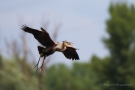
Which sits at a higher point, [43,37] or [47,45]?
[43,37]

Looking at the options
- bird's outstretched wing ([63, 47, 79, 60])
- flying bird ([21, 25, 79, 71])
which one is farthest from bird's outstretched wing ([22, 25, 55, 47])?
bird's outstretched wing ([63, 47, 79, 60])

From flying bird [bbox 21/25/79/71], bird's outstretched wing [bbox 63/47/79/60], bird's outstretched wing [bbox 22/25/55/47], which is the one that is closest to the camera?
flying bird [bbox 21/25/79/71]

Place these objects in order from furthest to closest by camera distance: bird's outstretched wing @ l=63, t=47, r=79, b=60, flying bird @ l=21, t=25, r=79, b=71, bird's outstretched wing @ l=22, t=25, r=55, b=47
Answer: bird's outstretched wing @ l=63, t=47, r=79, b=60 → bird's outstretched wing @ l=22, t=25, r=55, b=47 → flying bird @ l=21, t=25, r=79, b=71

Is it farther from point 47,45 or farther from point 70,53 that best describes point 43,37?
point 70,53

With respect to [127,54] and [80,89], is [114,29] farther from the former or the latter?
[80,89]

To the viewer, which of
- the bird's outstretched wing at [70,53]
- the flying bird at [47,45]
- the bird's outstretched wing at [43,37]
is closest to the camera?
the flying bird at [47,45]

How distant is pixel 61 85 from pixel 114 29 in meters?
13.9

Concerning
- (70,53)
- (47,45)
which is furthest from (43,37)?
(70,53)

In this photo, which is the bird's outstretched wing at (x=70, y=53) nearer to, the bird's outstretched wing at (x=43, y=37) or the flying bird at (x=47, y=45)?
the flying bird at (x=47, y=45)

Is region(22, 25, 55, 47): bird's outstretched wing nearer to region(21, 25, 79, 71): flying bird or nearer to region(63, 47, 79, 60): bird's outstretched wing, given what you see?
region(21, 25, 79, 71): flying bird

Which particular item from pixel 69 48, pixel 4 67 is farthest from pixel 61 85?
pixel 69 48

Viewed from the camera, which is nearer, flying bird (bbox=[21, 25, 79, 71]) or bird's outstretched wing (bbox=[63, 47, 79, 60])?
flying bird (bbox=[21, 25, 79, 71])

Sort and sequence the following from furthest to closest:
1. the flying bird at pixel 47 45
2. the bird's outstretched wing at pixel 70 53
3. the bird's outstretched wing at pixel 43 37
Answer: the bird's outstretched wing at pixel 70 53 < the bird's outstretched wing at pixel 43 37 < the flying bird at pixel 47 45

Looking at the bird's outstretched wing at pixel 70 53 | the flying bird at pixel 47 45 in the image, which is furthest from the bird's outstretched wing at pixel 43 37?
the bird's outstretched wing at pixel 70 53
